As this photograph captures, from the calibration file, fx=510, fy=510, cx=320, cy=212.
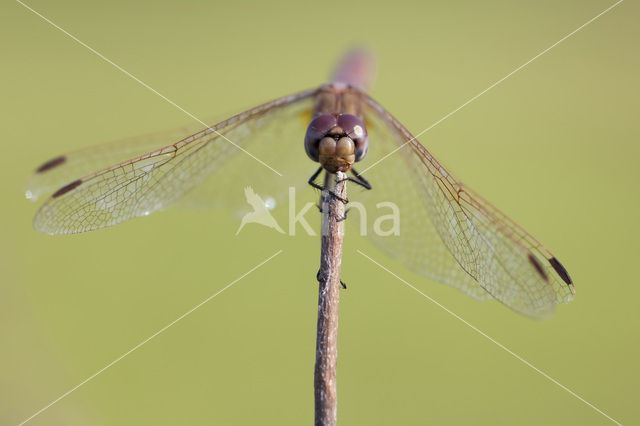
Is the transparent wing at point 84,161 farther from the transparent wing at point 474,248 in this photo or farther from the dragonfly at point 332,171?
the transparent wing at point 474,248

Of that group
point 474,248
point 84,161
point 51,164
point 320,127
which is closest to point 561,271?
point 474,248

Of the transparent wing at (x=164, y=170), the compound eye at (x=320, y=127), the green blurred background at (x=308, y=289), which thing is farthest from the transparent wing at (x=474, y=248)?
the green blurred background at (x=308, y=289)

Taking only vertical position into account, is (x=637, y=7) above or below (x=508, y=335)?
above

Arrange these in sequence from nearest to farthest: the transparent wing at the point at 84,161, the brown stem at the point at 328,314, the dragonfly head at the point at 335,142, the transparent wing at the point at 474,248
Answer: the brown stem at the point at 328,314 < the dragonfly head at the point at 335,142 < the transparent wing at the point at 474,248 < the transparent wing at the point at 84,161

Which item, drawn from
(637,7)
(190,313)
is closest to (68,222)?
(190,313)

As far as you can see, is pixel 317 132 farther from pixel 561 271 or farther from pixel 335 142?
pixel 561 271

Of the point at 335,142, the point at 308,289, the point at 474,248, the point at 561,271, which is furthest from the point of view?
the point at 308,289

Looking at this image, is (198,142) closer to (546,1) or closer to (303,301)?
(303,301)
